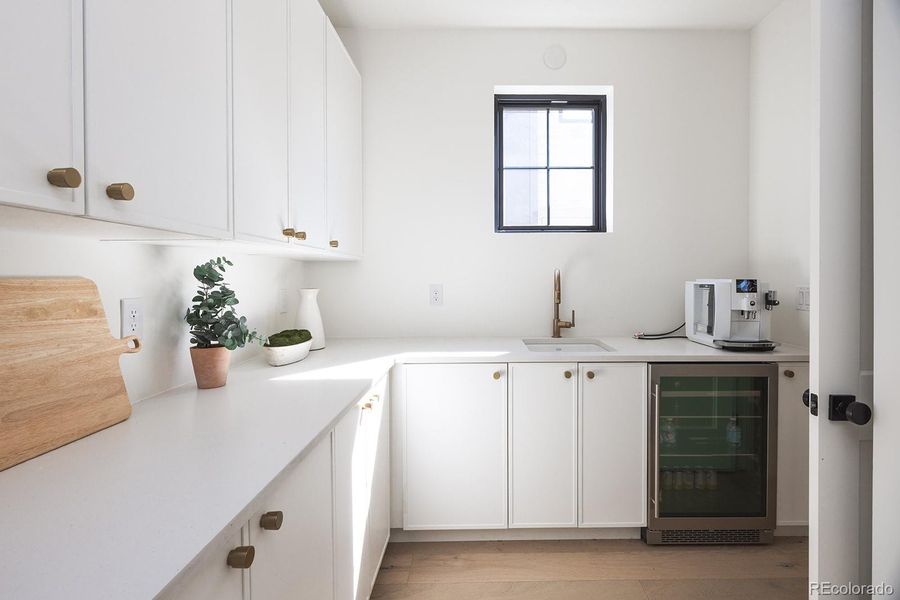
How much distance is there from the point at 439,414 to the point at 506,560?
27.3 inches

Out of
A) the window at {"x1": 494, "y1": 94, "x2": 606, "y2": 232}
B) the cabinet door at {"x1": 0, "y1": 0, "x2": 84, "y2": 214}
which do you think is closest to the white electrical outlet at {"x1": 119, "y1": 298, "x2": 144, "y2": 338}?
the cabinet door at {"x1": 0, "y1": 0, "x2": 84, "y2": 214}

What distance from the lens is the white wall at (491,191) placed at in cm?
268

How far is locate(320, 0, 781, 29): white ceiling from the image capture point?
7.95 ft

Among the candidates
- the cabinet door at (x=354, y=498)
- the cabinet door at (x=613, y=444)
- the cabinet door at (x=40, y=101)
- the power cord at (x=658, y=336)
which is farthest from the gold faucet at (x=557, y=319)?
the cabinet door at (x=40, y=101)

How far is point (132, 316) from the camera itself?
1301 millimetres

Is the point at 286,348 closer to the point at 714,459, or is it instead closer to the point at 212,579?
the point at 212,579

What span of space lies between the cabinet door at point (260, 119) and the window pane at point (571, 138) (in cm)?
169

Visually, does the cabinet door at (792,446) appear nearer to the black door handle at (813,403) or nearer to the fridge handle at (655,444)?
the fridge handle at (655,444)

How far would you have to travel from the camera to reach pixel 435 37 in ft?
8.73

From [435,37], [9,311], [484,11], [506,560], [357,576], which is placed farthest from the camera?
[435,37]

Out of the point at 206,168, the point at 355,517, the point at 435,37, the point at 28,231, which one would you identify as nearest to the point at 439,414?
the point at 355,517

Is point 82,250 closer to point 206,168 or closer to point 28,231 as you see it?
point 28,231

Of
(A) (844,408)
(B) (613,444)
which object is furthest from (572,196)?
(A) (844,408)

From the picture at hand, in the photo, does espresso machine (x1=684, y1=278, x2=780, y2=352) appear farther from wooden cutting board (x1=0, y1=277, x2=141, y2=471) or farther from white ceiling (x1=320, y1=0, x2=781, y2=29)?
wooden cutting board (x1=0, y1=277, x2=141, y2=471)
